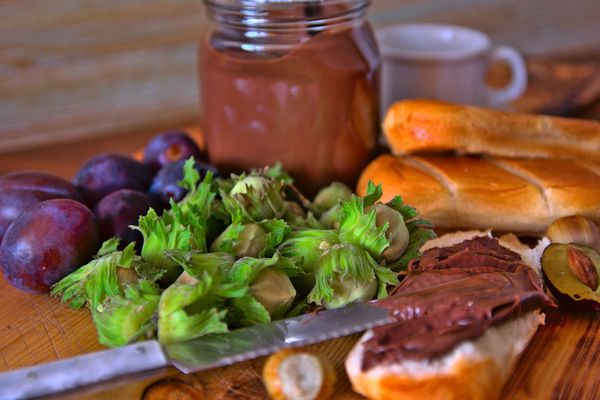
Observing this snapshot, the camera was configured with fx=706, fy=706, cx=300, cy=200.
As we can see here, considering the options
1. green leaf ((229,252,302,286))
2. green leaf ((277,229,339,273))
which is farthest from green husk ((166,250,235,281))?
green leaf ((277,229,339,273))

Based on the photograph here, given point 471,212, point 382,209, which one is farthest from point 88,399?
point 471,212

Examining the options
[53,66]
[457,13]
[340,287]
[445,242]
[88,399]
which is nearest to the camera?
[88,399]

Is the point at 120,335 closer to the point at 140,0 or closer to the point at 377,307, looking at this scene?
the point at 377,307

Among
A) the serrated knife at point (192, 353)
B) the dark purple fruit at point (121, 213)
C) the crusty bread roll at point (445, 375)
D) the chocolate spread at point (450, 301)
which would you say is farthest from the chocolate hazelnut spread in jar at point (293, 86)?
the crusty bread roll at point (445, 375)

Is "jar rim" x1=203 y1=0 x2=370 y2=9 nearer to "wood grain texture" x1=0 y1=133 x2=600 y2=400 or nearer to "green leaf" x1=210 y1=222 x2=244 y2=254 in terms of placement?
"green leaf" x1=210 y1=222 x2=244 y2=254

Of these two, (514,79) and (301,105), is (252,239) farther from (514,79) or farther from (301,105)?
(514,79)

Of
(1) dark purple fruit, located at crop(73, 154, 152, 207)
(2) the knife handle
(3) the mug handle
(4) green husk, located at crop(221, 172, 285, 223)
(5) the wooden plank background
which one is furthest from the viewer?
(5) the wooden plank background

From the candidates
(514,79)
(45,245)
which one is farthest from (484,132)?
(45,245)
